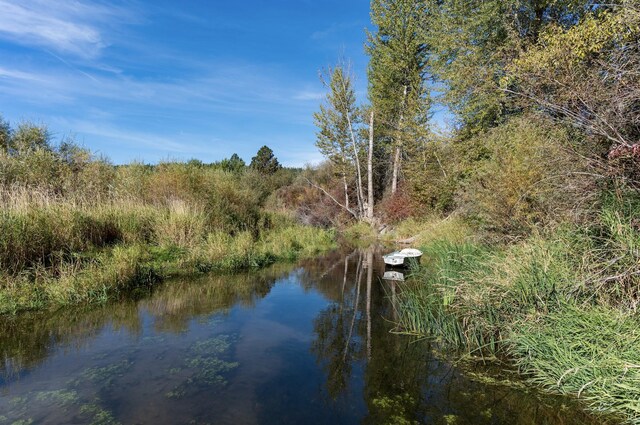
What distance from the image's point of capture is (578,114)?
4.86 meters

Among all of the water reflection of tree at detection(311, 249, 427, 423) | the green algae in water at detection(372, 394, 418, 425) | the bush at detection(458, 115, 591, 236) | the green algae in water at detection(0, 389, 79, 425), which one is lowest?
the green algae in water at detection(372, 394, 418, 425)

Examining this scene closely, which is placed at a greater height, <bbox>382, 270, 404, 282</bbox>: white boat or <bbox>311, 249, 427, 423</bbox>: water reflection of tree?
<bbox>382, 270, 404, 282</bbox>: white boat

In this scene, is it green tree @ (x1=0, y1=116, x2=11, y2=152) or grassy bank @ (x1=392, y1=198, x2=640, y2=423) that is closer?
grassy bank @ (x1=392, y1=198, x2=640, y2=423)

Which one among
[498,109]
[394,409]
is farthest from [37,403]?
[498,109]

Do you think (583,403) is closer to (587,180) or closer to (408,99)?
(587,180)

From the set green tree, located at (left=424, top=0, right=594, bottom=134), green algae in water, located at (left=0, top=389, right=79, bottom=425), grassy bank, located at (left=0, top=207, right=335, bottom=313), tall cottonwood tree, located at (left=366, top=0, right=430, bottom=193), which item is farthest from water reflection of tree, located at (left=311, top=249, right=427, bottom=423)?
tall cottonwood tree, located at (left=366, top=0, right=430, bottom=193)

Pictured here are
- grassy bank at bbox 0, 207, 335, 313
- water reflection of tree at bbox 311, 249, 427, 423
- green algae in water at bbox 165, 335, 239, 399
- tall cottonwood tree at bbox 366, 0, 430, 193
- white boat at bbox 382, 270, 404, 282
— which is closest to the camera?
water reflection of tree at bbox 311, 249, 427, 423

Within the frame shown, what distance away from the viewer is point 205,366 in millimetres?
4809

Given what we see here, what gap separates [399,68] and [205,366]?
70.9 ft

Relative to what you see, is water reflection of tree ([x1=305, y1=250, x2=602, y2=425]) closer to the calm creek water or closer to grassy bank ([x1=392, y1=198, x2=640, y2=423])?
the calm creek water

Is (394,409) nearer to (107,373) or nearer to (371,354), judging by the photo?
(371,354)

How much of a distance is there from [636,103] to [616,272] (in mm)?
2297

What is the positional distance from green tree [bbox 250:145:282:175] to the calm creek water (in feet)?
116

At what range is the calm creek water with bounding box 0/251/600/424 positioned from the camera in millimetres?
3742
